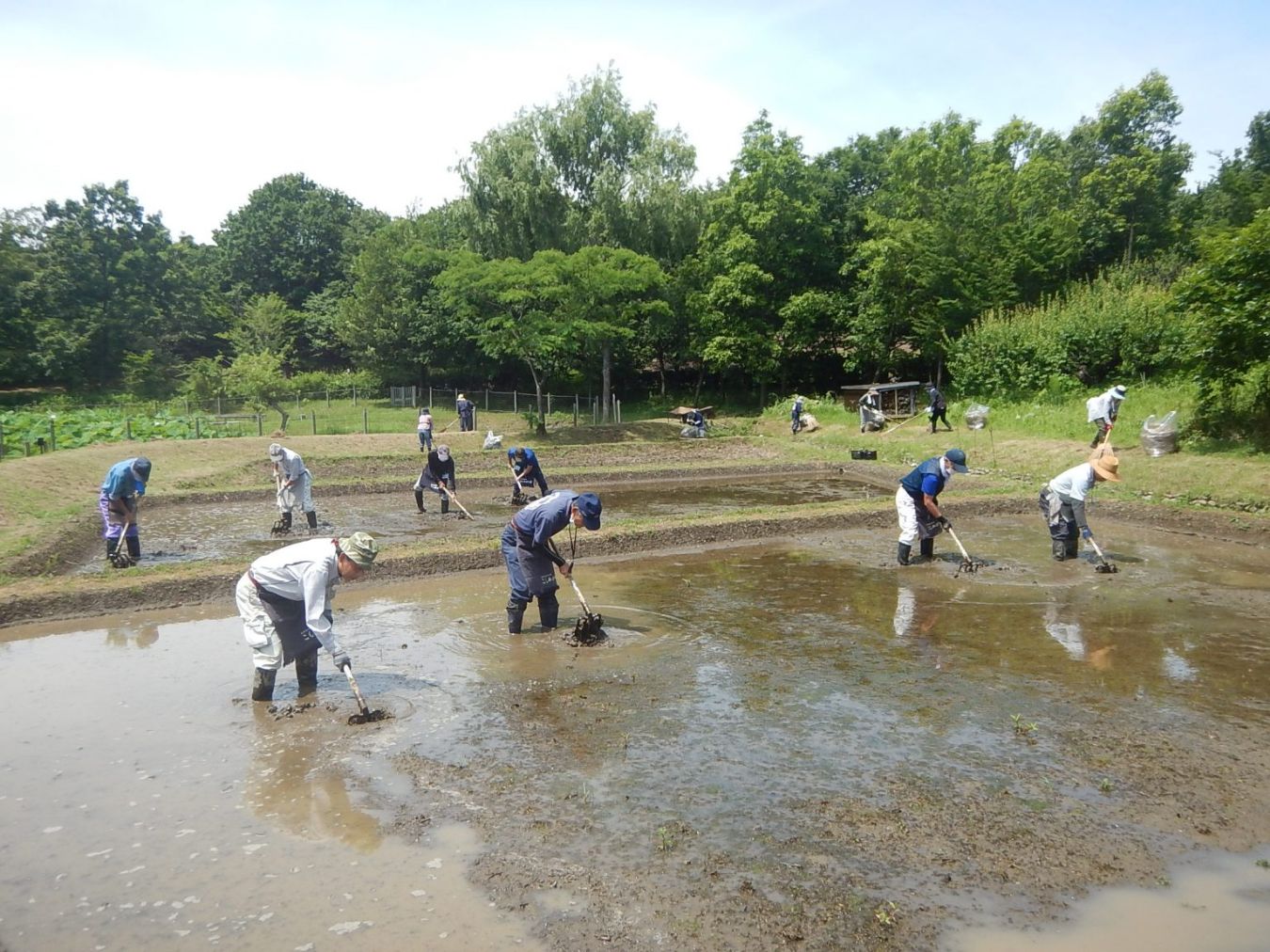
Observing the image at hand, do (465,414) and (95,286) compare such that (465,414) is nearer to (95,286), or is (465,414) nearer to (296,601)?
(296,601)

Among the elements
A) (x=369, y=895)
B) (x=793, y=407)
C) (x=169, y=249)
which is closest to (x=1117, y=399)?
(x=793, y=407)

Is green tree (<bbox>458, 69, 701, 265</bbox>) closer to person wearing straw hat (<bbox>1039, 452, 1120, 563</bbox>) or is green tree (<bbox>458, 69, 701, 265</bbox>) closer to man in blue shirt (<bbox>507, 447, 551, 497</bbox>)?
man in blue shirt (<bbox>507, 447, 551, 497</bbox>)

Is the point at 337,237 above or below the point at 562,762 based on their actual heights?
above

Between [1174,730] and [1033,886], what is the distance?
9.09ft

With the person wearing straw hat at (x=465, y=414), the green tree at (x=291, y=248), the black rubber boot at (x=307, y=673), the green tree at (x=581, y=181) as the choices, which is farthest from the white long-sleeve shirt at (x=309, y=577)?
the green tree at (x=291, y=248)

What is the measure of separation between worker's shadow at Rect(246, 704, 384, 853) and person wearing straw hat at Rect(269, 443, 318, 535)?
8.10m

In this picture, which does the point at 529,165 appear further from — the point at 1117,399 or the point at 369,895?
the point at 369,895

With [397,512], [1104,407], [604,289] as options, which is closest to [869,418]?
[604,289]

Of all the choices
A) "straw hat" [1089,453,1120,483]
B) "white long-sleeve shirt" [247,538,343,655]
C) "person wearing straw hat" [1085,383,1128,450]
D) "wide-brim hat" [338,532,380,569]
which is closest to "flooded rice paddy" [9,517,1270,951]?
"white long-sleeve shirt" [247,538,343,655]

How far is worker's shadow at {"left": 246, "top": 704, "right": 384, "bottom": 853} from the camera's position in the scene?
5.25 meters

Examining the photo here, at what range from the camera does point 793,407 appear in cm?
3225

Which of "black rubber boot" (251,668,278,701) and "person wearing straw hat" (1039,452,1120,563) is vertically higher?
"person wearing straw hat" (1039,452,1120,563)

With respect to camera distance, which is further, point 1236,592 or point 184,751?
point 1236,592

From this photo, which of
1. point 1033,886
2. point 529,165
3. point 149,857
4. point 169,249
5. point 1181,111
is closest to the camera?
point 1033,886
